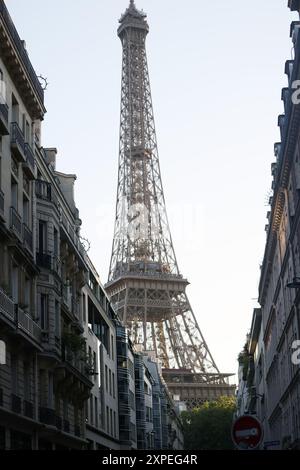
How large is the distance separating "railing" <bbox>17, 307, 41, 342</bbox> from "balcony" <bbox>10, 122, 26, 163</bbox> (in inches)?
255

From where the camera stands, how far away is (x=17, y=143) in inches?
1323

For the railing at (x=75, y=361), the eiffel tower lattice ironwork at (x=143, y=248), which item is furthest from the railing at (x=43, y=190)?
the eiffel tower lattice ironwork at (x=143, y=248)

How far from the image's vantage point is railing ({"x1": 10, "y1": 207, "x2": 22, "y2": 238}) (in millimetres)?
32678

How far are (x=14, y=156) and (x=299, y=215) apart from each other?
47.9 feet

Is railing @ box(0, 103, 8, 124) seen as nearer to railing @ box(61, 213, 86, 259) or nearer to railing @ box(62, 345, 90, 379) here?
railing @ box(61, 213, 86, 259)

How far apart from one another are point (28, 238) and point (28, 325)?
14.0 feet

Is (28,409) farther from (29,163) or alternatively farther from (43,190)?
(43,190)

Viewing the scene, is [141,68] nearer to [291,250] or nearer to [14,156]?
[291,250]

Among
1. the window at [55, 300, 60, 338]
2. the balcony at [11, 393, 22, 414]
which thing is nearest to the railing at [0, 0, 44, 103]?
the window at [55, 300, 60, 338]

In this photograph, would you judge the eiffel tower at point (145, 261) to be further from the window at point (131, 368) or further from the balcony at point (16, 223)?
the balcony at point (16, 223)

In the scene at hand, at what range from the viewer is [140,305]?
461 ft

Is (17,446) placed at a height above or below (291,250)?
below

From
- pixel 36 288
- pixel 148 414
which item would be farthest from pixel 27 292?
pixel 148 414
